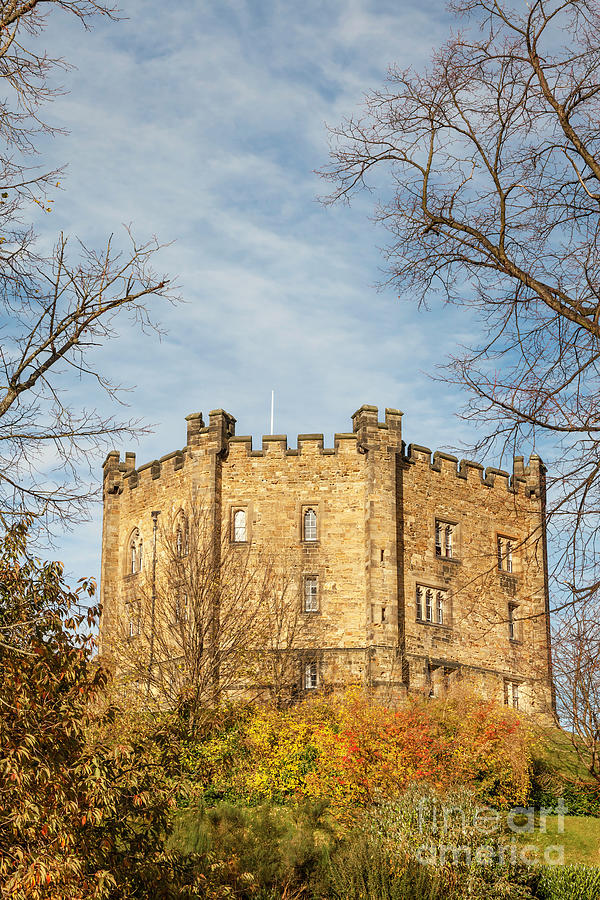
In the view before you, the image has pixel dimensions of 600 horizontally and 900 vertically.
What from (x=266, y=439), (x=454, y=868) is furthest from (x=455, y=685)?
(x=454, y=868)

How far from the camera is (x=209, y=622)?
3119 centimetres

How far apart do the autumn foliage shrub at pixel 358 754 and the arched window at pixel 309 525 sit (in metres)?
7.79

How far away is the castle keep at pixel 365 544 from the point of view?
36250 mm

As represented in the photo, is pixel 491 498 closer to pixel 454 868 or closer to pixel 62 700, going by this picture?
pixel 454 868

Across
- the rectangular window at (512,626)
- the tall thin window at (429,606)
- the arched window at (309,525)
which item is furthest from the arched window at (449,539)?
the arched window at (309,525)

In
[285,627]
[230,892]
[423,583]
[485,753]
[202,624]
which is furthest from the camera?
[423,583]

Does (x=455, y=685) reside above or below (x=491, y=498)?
below

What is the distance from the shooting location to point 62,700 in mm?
10047

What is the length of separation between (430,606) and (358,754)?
50.2ft

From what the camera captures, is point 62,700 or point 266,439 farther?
point 266,439

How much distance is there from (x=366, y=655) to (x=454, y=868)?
70.3 ft

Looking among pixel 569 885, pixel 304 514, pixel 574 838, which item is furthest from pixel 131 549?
pixel 569 885

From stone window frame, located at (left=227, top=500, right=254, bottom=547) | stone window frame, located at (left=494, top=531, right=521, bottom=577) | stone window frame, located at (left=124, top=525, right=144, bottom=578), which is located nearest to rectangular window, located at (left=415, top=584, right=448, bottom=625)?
stone window frame, located at (left=494, top=531, right=521, bottom=577)

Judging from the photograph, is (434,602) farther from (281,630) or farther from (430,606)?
(281,630)
